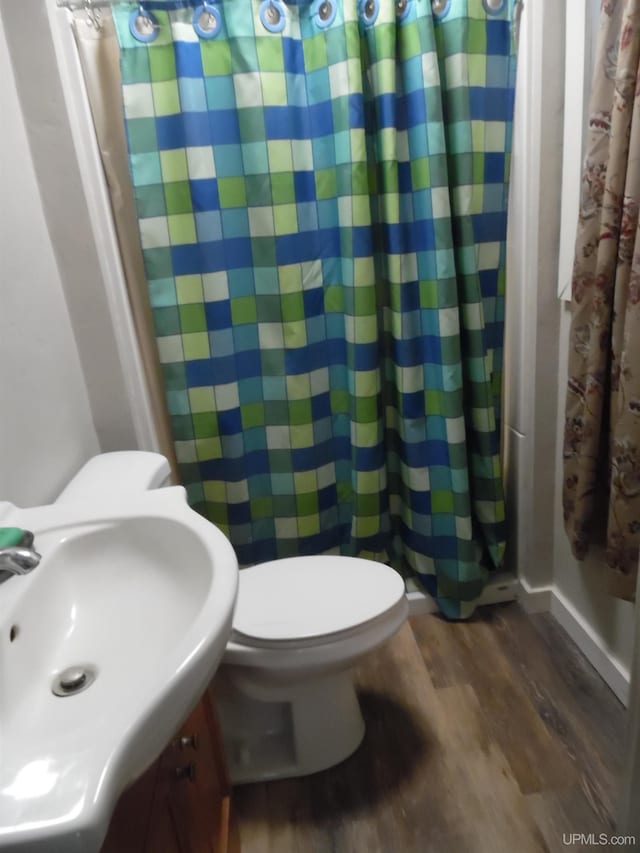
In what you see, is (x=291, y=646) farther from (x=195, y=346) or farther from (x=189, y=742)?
(x=195, y=346)

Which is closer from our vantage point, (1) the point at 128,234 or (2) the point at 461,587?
(1) the point at 128,234

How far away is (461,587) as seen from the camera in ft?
5.75

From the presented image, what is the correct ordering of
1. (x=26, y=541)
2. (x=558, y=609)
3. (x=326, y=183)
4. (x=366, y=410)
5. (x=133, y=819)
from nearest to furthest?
1. (x=133, y=819)
2. (x=26, y=541)
3. (x=326, y=183)
4. (x=366, y=410)
5. (x=558, y=609)

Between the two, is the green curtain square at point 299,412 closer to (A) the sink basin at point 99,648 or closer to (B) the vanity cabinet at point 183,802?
(A) the sink basin at point 99,648

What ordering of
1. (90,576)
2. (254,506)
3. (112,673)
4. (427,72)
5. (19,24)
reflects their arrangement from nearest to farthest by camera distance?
1. (112,673)
2. (90,576)
3. (19,24)
4. (427,72)
5. (254,506)

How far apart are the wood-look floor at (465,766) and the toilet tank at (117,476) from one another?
0.78 meters

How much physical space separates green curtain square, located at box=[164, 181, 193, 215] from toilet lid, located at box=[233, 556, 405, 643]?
0.94m

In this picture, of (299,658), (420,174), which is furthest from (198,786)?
(420,174)

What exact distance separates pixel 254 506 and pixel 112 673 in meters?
1.03

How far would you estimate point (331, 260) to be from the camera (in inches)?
62.7

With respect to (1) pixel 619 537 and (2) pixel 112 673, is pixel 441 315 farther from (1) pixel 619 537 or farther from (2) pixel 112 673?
→ (2) pixel 112 673

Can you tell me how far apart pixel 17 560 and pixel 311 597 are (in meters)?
0.73

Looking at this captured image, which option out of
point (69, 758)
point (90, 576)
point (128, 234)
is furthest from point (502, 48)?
point (69, 758)

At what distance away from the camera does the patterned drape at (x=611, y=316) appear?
1.08m
